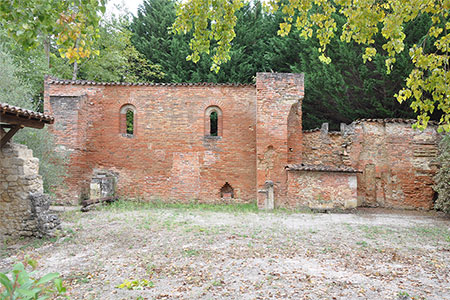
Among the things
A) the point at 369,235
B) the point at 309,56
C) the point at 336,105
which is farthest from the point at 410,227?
the point at 309,56

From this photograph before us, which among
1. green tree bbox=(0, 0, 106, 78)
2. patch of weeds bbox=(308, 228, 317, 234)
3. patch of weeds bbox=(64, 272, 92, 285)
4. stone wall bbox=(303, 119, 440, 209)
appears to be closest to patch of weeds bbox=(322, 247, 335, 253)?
patch of weeds bbox=(308, 228, 317, 234)

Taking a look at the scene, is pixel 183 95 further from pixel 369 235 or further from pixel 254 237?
pixel 369 235

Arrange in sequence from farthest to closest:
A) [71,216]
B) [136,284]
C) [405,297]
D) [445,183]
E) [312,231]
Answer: [445,183], [71,216], [312,231], [136,284], [405,297]

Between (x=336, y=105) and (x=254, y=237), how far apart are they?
12.3 meters

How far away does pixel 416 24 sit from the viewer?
593 inches

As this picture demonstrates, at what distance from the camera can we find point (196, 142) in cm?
1416

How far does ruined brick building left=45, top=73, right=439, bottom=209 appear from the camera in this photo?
43.5 feet

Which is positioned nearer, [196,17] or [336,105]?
[196,17]

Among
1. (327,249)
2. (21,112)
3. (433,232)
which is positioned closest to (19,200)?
(21,112)

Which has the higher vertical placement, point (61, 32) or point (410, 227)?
point (61, 32)

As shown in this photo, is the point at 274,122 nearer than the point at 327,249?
No

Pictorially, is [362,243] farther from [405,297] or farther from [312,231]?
[405,297]

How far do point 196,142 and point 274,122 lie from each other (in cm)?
370

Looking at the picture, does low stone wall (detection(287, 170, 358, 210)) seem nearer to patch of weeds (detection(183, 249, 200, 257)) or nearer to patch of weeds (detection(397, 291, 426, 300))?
patch of weeds (detection(183, 249, 200, 257))
